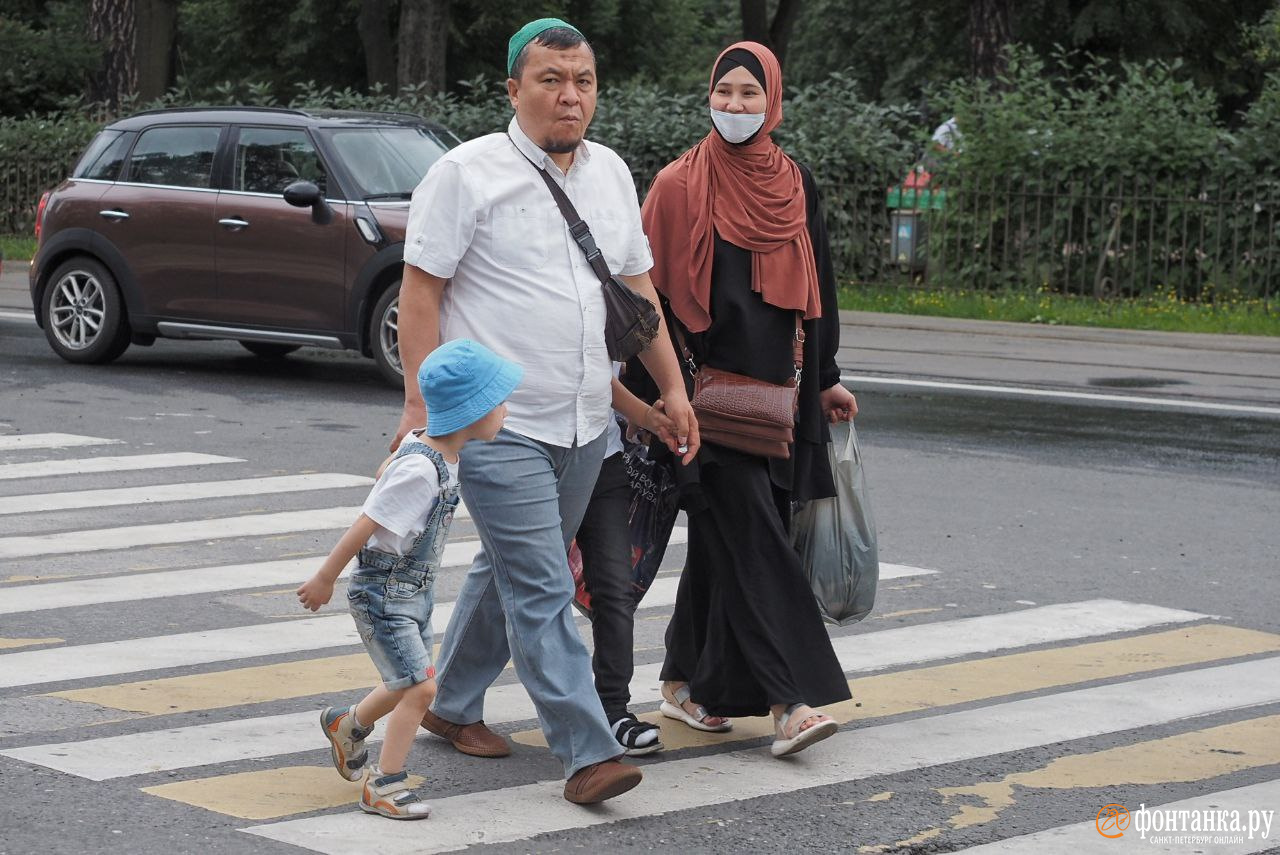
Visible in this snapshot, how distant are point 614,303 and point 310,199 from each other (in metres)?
8.37

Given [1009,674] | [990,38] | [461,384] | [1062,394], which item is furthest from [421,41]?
[461,384]

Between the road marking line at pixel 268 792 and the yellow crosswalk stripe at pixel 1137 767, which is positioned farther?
the yellow crosswalk stripe at pixel 1137 767

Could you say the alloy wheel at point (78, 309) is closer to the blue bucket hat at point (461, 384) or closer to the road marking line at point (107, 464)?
the road marking line at point (107, 464)

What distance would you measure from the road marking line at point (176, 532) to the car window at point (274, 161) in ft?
16.7

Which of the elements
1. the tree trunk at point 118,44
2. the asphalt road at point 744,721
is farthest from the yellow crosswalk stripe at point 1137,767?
the tree trunk at point 118,44

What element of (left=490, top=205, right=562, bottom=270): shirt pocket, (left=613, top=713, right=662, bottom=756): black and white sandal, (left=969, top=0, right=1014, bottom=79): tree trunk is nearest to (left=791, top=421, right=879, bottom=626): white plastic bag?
(left=613, top=713, right=662, bottom=756): black and white sandal

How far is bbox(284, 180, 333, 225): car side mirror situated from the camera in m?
12.8

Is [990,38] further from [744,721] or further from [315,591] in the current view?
[315,591]

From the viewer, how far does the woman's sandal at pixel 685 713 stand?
549cm

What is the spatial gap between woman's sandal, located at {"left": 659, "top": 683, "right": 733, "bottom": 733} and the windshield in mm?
8091

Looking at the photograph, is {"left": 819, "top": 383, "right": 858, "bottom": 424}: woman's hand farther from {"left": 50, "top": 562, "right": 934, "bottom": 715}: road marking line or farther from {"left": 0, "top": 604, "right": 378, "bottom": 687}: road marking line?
{"left": 0, "top": 604, "right": 378, "bottom": 687}: road marking line

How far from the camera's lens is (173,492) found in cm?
931

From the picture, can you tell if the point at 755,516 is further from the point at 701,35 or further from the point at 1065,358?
the point at 701,35

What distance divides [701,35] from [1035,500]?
53140 millimetres
